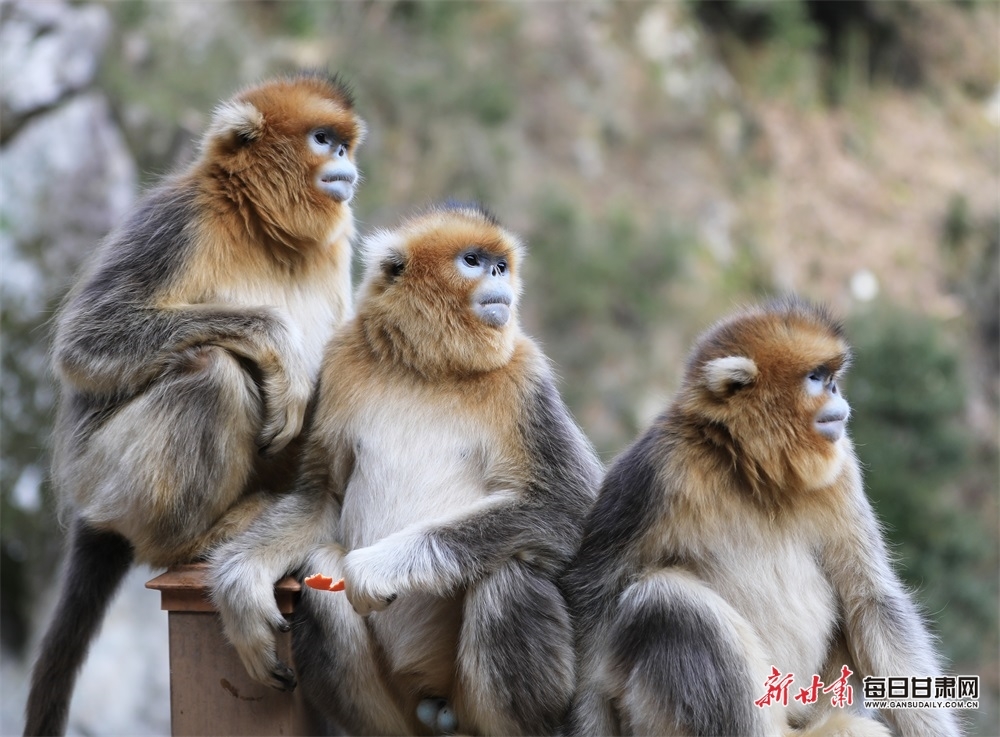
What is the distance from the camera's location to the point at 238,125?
3668 mm

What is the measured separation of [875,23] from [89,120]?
41.4 ft

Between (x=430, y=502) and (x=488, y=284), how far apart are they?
681mm

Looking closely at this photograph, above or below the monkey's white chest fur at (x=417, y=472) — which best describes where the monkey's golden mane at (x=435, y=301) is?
above

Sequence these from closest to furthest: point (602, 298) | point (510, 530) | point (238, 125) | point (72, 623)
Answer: point (510, 530) < point (238, 125) < point (72, 623) < point (602, 298)

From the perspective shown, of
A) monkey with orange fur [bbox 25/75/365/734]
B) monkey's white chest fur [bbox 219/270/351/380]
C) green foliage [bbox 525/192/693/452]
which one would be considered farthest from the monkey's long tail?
green foliage [bbox 525/192/693/452]

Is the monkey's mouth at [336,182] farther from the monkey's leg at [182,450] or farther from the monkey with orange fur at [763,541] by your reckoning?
the monkey with orange fur at [763,541]

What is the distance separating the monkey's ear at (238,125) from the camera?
3.67 m

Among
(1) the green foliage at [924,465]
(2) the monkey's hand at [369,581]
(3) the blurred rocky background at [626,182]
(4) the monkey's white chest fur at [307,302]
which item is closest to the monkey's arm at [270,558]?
(2) the monkey's hand at [369,581]

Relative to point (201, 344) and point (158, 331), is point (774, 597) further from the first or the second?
point (158, 331)

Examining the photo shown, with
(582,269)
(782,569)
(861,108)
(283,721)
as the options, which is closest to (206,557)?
(283,721)

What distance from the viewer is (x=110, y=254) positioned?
370cm

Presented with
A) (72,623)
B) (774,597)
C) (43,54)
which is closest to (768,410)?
(774,597)

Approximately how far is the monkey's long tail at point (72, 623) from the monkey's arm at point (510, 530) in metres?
1.29

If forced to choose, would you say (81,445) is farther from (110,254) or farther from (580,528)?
(580,528)
